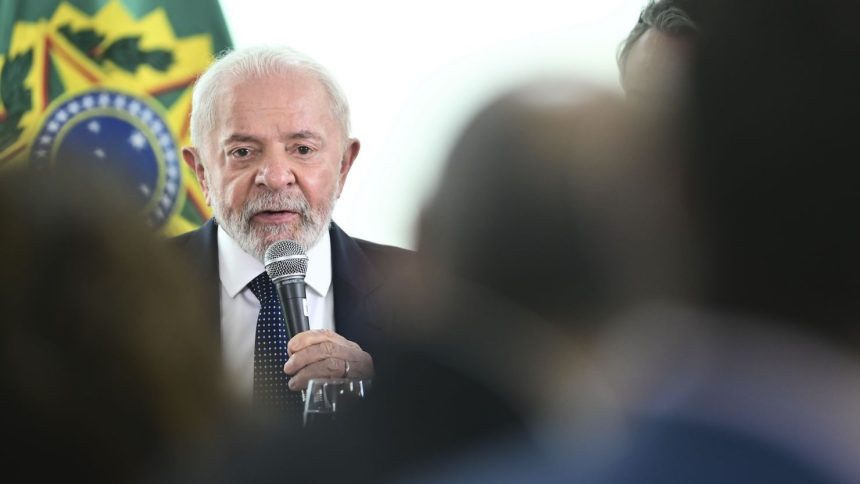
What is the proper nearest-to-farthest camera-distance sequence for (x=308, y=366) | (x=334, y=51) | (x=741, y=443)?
(x=741, y=443)
(x=308, y=366)
(x=334, y=51)

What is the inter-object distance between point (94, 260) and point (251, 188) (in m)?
1.49

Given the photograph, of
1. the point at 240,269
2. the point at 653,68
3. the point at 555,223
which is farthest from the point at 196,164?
the point at 555,223

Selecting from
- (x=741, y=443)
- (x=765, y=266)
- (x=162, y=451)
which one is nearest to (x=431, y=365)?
(x=741, y=443)

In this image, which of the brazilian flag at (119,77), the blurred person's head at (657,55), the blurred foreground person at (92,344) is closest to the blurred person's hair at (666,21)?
the blurred person's head at (657,55)

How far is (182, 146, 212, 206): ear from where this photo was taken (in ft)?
7.92

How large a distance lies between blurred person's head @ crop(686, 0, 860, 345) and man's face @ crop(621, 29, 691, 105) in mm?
217

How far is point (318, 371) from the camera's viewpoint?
2156mm

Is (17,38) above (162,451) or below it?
above

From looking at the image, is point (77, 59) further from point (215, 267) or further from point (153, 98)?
point (215, 267)

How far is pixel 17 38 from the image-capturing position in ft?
8.70

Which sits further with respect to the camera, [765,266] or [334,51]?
[334,51]

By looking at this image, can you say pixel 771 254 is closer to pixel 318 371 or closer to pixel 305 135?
pixel 318 371

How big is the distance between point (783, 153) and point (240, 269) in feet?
4.83

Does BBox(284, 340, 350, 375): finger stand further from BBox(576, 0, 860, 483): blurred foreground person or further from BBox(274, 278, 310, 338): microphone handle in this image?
BBox(576, 0, 860, 483): blurred foreground person
